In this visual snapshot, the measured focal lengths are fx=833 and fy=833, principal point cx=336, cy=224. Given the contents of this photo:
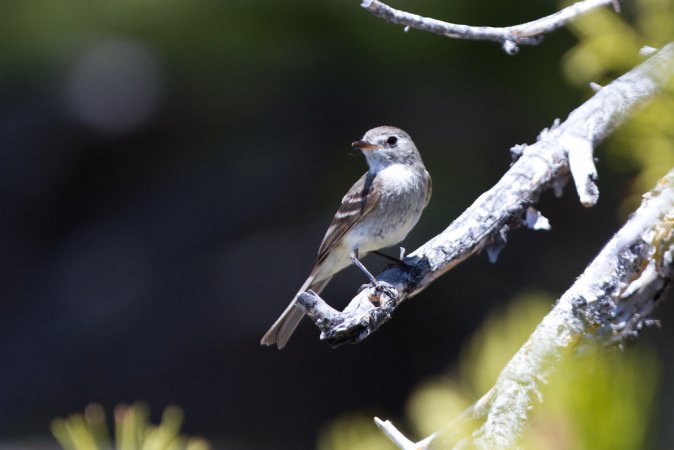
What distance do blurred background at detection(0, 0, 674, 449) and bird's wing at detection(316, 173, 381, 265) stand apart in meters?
1.52

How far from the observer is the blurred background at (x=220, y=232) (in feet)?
18.7

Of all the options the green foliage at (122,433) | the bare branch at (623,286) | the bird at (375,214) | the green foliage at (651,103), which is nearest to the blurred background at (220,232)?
the bird at (375,214)

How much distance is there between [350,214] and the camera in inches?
144

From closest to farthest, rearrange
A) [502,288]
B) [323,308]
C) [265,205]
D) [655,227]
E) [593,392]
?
[593,392]
[655,227]
[323,308]
[502,288]
[265,205]

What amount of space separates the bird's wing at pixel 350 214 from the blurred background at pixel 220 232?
152cm

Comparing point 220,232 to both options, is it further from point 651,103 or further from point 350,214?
point 651,103

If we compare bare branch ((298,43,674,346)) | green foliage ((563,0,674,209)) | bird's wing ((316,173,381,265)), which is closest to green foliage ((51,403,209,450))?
green foliage ((563,0,674,209))

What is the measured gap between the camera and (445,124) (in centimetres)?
575

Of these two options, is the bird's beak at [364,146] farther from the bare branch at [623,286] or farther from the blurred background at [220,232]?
the bare branch at [623,286]

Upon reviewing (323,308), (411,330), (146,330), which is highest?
(323,308)

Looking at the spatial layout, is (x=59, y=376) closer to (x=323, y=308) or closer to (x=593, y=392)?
(x=323, y=308)

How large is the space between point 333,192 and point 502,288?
144cm

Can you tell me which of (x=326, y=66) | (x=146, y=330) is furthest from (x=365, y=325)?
(x=146, y=330)

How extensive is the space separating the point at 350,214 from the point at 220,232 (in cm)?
316
